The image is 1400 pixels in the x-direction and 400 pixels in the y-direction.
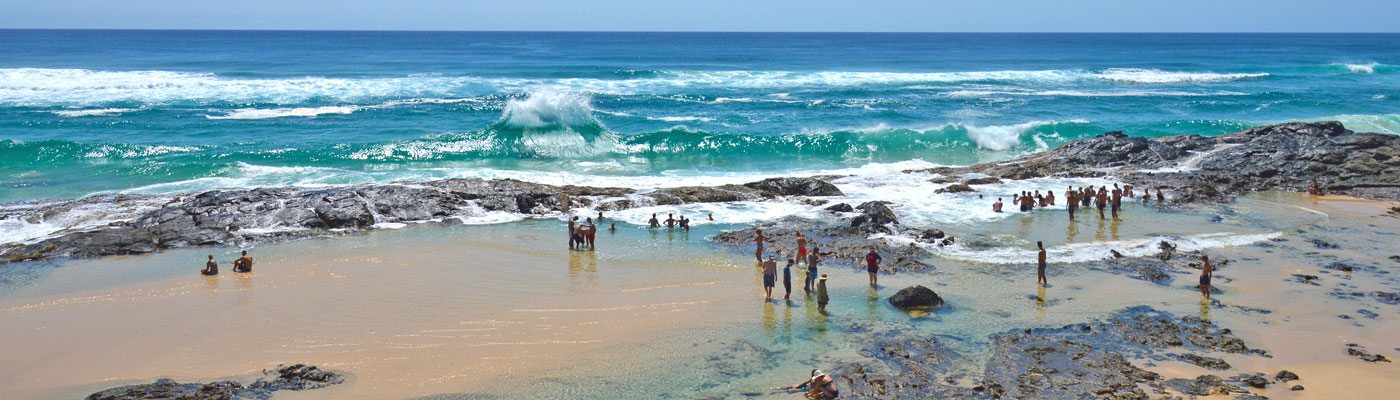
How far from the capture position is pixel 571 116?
3366 cm

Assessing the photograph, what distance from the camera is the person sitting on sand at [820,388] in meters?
9.69

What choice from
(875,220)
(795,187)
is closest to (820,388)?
(875,220)

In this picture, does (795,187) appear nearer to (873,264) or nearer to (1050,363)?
(873,264)

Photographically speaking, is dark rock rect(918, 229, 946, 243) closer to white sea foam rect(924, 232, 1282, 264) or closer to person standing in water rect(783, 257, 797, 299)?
white sea foam rect(924, 232, 1282, 264)

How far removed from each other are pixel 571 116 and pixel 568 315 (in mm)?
21470

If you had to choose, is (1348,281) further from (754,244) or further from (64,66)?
(64,66)

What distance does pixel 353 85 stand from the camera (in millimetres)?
52406

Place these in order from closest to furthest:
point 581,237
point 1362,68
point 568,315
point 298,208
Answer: point 568,315 → point 581,237 → point 298,208 → point 1362,68

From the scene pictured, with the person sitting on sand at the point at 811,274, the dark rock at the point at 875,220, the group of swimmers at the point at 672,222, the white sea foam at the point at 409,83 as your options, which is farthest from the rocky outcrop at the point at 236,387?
the white sea foam at the point at 409,83

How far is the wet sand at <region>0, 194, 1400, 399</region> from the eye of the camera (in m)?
10.6

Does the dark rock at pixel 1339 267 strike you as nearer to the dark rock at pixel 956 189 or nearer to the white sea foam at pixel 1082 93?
the dark rock at pixel 956 189

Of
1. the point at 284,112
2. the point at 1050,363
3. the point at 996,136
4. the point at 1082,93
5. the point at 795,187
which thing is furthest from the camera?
the point at 1082,93

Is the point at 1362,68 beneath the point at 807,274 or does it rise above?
above

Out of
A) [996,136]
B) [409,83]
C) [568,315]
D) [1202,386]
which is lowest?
[1202,386]
